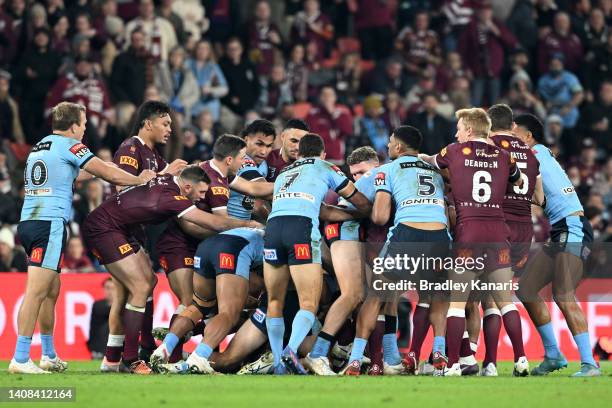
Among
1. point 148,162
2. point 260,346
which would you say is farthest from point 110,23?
point 260,346

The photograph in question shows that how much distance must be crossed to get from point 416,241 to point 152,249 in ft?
22.0

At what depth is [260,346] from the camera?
13.4 meters

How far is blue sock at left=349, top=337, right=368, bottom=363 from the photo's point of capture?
12.7 meters

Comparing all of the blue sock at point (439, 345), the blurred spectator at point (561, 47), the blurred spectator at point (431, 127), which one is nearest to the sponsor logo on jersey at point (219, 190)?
the blue sock at point (439, 345)

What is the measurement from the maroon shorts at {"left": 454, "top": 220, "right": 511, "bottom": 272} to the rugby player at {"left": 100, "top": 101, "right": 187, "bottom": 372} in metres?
3.17

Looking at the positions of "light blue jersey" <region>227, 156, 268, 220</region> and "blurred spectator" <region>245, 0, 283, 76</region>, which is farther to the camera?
"blurred spectator" <region>245, 0, 283, 76</region>

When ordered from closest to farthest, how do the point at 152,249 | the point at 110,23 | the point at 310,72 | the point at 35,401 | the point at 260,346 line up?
the point at 35,401
the point at 260,346
the point at 152,249
the point at 110,23
the point at 310,72

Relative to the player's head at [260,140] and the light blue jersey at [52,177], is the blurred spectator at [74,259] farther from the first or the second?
the light blue jersey at [52,177]

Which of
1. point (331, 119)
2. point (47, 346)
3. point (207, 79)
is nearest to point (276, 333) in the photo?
point (47, 346)

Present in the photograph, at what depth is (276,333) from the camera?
12727 mm

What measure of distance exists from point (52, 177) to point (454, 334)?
4.36 meters

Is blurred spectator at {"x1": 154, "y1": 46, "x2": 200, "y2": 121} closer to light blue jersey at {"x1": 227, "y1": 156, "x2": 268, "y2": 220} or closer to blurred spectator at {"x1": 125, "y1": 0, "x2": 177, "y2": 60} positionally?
blurred spectator at {"x1": 125, "y1": 0, "x2": 177, "y2": 60}

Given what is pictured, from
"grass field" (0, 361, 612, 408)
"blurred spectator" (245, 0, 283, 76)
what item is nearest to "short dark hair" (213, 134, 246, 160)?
"grass field" (0, 361, 612, 408)

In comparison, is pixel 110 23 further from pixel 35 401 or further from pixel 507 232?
pixel 35 401
